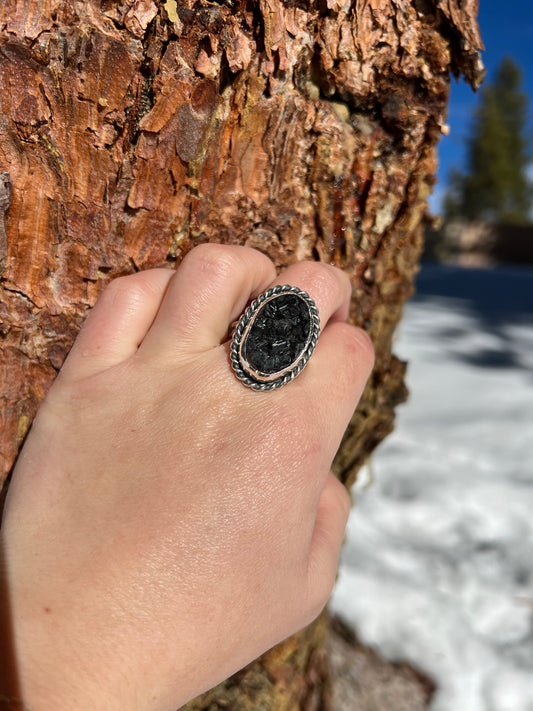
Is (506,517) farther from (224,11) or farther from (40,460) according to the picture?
(224,11)

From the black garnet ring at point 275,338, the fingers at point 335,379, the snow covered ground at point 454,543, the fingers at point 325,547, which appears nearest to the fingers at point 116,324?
the black garnet ring at point 275,338

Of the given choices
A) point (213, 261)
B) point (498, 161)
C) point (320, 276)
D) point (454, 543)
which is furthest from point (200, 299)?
point (498, 161)

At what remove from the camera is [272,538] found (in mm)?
765

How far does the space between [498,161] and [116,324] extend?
24.5 m

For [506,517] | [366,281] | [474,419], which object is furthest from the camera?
[474,419]

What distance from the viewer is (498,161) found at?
72.6 feet

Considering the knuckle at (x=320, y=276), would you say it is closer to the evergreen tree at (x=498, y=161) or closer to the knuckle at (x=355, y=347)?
the knuckle at (x=355, y=347)

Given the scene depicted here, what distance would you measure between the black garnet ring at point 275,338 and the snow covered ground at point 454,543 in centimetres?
116

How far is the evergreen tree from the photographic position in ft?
72.6

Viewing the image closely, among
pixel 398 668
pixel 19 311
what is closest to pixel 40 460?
pixel 19 311

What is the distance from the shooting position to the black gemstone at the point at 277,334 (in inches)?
31.9

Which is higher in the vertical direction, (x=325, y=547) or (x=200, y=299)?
(x=200, y=299)

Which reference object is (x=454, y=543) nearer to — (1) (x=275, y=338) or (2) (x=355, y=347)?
(2) (x=355, y=347)

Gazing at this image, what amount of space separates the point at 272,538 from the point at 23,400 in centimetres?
47
